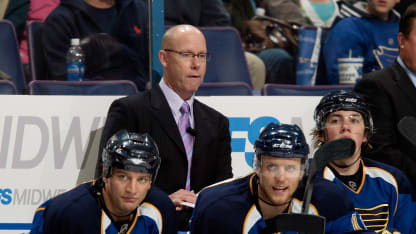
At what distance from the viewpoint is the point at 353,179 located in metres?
3.36

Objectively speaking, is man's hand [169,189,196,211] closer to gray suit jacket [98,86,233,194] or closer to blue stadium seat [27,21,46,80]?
gray suit jacket [98,86,233,194]

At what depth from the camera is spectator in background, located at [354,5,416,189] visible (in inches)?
142

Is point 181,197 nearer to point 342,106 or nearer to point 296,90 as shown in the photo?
point 342,106

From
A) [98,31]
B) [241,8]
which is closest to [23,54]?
[98,31]

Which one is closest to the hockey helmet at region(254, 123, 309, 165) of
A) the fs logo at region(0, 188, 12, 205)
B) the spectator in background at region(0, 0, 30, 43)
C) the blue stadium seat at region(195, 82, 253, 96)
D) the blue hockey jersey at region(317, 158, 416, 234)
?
the blue hockey jersey at region(317, 158, 416, 234)

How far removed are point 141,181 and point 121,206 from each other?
0.14 meters

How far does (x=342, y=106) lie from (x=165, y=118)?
1028mm

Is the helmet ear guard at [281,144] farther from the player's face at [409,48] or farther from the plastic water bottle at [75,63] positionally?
the plastic water bottle at [75,63]

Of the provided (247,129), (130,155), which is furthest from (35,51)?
(130,155)

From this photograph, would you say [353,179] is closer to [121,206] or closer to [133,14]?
[121,206]

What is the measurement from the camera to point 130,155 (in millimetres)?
2988

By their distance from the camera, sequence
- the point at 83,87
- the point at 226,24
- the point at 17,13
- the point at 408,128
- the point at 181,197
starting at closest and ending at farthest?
the point at 408,128
the point at 181,197
the point at 83,87
the point at 17,13
the point at 226,24

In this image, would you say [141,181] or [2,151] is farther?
[2,151]

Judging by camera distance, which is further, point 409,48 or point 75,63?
point 75,63
